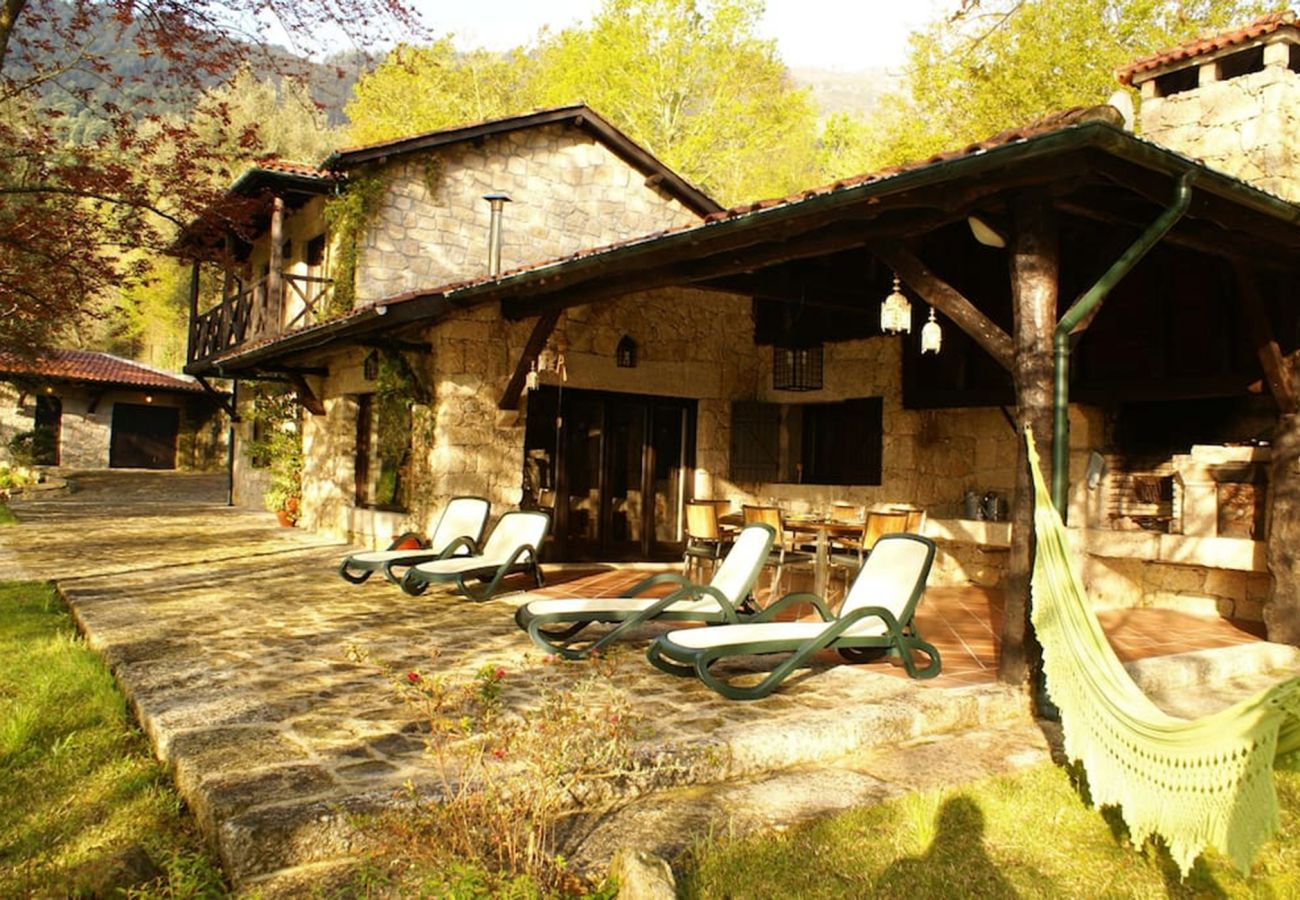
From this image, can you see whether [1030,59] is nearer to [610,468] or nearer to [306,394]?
[610,468]

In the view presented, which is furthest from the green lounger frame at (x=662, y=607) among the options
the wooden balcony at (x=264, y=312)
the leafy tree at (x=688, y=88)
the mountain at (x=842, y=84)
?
the mountain at (x=842, y=84)

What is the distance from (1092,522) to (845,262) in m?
3.09

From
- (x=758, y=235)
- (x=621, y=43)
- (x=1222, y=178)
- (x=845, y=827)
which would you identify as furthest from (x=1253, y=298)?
(x=621, y=43)

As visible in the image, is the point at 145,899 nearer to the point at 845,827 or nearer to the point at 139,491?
the point at 845,827

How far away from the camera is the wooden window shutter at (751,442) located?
34.6ft

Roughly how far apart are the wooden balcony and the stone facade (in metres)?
9.03

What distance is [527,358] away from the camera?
8320 millimetres

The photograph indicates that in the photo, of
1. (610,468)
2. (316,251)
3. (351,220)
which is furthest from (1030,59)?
(316,251)

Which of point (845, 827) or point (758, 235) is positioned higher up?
point (758, 235)

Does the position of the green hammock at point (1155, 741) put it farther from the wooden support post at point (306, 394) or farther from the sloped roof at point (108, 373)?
the sloped roof at point (108, 373)

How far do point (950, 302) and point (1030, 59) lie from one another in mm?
16631

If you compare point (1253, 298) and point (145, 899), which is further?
point (1253, 298)

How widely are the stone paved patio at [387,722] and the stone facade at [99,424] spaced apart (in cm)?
2033

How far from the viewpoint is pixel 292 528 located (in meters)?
12.9
